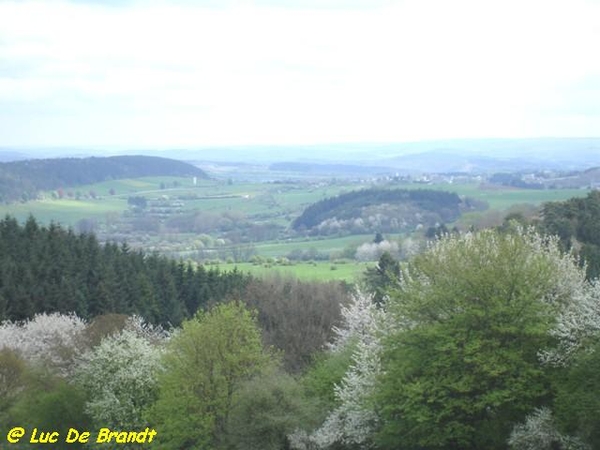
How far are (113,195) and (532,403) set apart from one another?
178698 millimetres

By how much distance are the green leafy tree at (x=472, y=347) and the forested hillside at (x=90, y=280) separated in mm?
27020

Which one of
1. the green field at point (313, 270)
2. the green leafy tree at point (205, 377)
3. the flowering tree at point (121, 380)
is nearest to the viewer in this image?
the green leafy tree at point (205, 377)

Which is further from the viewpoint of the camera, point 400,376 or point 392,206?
point 392,206

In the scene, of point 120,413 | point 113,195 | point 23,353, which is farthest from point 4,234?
point 113,195

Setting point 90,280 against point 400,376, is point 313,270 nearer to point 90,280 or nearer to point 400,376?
point 90,280

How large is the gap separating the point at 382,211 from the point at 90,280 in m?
92.6

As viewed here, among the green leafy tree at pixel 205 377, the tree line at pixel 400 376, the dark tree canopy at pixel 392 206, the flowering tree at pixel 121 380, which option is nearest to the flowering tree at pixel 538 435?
the tree line at pixel 400 376

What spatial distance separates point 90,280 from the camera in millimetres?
51594

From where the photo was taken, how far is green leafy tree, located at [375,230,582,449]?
22.8 m

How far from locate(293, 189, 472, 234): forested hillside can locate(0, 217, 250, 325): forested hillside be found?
71.8 meters

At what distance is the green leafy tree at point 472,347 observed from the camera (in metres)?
22.8

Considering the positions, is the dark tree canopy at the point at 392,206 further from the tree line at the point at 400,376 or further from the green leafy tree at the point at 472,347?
the green leafy tree at the point at 472,347

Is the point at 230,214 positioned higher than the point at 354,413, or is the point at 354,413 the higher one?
the point at 354,413

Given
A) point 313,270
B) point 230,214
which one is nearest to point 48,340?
point 313,270
